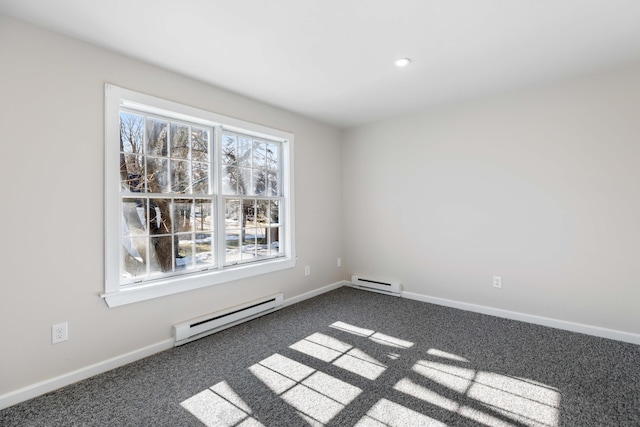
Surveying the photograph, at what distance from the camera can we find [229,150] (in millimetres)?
3225

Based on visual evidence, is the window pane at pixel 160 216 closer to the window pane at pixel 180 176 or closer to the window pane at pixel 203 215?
the window pane at pixel 180 176

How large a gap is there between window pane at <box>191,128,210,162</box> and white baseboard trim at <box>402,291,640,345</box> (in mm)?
3053

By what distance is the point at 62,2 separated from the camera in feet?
5.81

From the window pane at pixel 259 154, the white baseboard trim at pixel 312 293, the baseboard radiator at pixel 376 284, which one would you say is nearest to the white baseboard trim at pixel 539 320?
the baseboard radiator at pixel 376 284

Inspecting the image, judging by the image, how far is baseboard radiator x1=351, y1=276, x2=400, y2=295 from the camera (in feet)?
13.2

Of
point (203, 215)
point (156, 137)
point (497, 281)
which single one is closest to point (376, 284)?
point (497, 281)

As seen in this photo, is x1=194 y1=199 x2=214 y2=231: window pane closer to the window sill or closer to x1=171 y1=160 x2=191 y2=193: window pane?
x1=171 y1=160 x2=191 y2=193: window pane

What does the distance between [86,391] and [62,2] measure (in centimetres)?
247

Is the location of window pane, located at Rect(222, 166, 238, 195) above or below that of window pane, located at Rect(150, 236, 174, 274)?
above

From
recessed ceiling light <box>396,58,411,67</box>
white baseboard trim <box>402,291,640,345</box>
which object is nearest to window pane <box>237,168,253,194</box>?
recessed ceiling light <box>396,58,411,67</box>

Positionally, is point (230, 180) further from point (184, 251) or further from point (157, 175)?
point (184, 251)

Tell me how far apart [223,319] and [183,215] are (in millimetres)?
1091

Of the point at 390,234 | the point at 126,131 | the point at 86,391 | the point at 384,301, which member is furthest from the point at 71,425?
the point at 390,234

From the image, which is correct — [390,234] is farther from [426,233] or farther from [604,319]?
[604,319]
